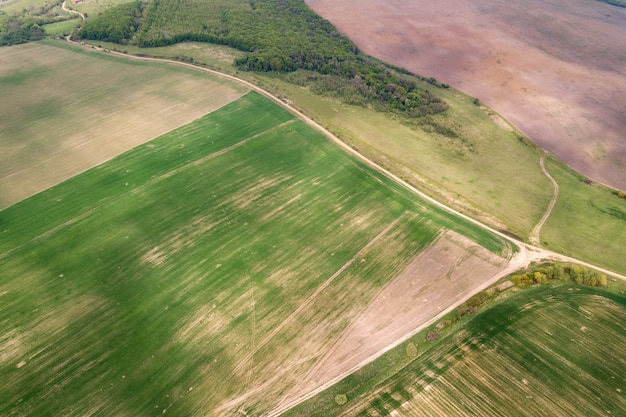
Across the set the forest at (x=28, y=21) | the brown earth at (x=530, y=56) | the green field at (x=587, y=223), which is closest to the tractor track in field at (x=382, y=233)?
Answer: the green field at (x=587, y=223)

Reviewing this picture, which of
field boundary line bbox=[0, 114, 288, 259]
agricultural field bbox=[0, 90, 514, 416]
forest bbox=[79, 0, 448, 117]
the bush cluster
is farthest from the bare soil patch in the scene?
forest bbox=[79, 0, 448, 117]

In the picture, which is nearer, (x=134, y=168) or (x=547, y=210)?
(x=547, y=210)

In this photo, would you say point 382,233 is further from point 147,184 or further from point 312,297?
point 147,184

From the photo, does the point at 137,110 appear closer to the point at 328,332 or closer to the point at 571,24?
the point at 328,332

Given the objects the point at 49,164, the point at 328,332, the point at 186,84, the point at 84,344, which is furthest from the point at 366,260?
the point at 186,84

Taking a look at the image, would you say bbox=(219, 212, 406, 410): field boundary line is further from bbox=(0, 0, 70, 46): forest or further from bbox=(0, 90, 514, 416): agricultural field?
bbox=(0, 0, 70, 46): forest

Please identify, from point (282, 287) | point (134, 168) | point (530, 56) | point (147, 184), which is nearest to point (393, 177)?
point (282, 287)
